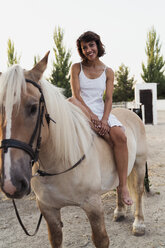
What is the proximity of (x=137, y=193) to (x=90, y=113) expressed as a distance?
143cm

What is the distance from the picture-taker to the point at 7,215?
3404 mm

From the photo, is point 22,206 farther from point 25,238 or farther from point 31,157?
point 31,157

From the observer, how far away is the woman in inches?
86.0

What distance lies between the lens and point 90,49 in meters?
2.31

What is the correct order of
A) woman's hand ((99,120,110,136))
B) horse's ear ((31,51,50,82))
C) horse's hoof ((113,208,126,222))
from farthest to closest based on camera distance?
horse's hoof ((113,208,126,222)) < woman's hand ((99,120,110,136)) < horse's ear ((31,51,50,82))

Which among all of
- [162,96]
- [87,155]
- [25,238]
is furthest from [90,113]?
[162,96]

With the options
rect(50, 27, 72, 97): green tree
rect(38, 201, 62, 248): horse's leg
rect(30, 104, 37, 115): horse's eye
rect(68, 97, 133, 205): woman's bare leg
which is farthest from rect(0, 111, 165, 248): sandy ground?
rect(50, 27, 72, 97): green tree

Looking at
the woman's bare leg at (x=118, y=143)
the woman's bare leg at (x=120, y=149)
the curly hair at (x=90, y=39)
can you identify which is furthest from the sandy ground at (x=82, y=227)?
the curly hair at (x=90, y=39)

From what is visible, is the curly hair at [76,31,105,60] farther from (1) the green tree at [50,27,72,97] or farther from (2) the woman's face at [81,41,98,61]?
(1) the green tree at [50,27,72,97]

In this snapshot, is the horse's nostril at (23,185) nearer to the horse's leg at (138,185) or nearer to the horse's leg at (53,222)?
the horse's leg at (53,222)

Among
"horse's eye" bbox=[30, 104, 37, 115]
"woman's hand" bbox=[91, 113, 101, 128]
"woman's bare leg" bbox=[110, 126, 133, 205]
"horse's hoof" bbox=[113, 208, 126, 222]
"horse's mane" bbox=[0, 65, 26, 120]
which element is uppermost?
"horse's mane" bbox=[0, 65, 26, 120]

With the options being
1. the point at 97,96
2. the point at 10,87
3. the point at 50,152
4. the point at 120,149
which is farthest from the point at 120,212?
the point at 10,87

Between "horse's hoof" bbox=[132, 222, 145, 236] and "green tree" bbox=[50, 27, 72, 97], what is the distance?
1615 centimetres

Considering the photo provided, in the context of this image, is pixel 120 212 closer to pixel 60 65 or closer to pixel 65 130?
pixel 65 130
